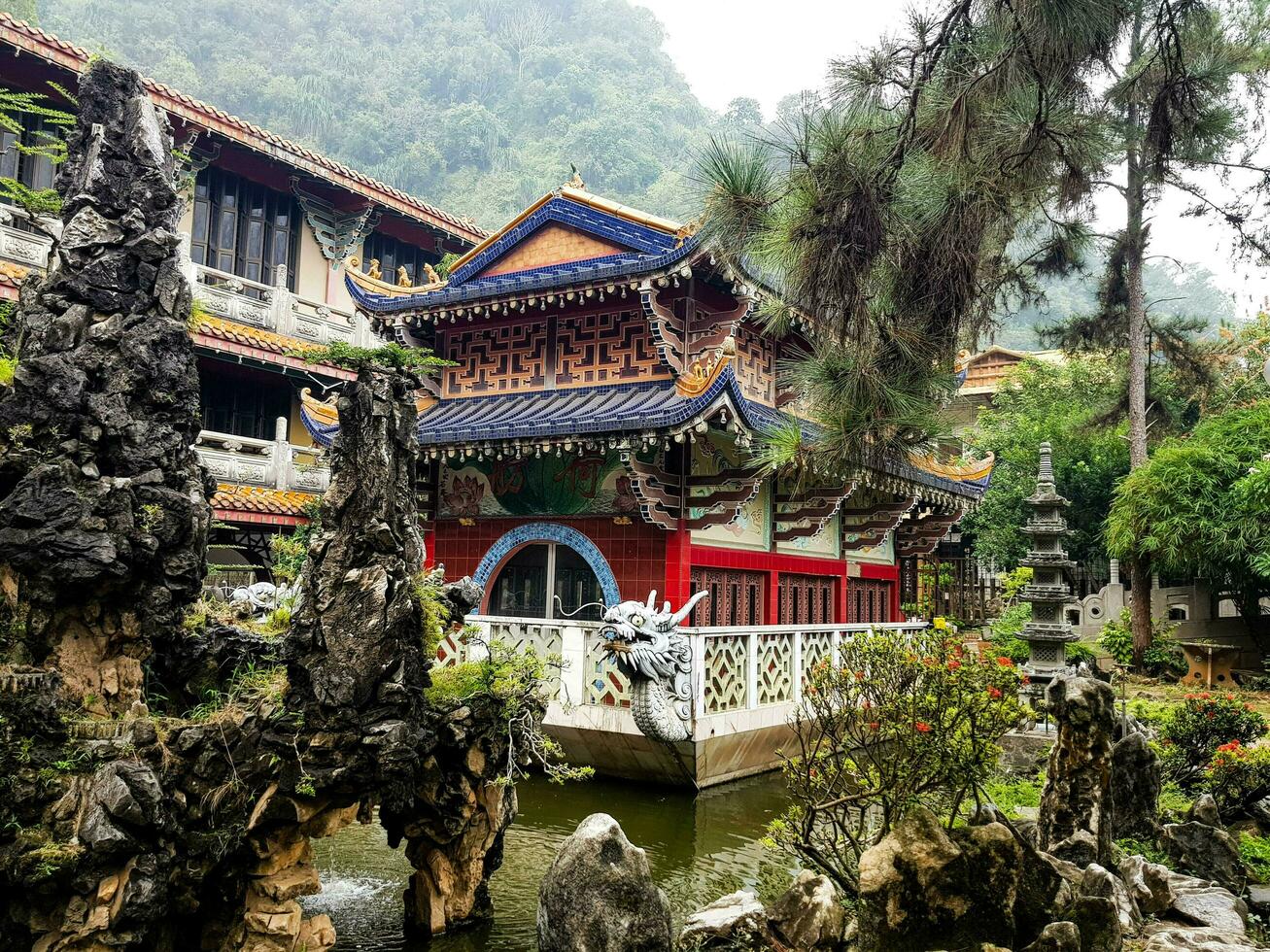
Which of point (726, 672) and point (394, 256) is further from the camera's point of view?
point (394, 256)

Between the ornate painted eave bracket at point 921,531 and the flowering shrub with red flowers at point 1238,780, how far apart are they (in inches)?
398

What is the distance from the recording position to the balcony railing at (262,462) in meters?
13.9

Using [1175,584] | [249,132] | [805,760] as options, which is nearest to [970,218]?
[805,760]

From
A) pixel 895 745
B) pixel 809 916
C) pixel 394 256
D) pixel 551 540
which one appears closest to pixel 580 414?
pixel 551 540

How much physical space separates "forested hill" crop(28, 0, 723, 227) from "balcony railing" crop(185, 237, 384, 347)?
35.2 metres

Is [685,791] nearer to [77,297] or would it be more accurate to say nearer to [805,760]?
[805,760]

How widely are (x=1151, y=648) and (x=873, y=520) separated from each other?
22.5 ft

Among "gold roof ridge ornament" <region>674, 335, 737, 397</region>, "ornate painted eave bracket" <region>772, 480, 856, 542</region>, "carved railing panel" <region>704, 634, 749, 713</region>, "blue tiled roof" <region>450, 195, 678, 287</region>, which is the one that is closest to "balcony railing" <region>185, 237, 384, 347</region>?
"blue tiled roof" <region>450, 195, 678, 287</region>

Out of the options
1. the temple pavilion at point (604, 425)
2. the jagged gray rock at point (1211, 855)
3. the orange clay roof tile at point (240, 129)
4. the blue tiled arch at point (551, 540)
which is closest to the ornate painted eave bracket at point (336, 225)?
the orange clay roof tile at point (240, 129)

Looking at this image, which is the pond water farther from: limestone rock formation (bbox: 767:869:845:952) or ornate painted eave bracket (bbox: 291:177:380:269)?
ornate painted eave bracket (bbox: 291:177:380:269)

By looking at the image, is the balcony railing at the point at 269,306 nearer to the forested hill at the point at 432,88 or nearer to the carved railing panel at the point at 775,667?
the carved railing panel at the point at 775,667

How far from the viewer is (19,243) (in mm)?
12945

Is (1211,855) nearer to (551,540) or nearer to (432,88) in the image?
(551,540)

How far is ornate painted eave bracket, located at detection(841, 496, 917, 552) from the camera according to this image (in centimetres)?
1580
